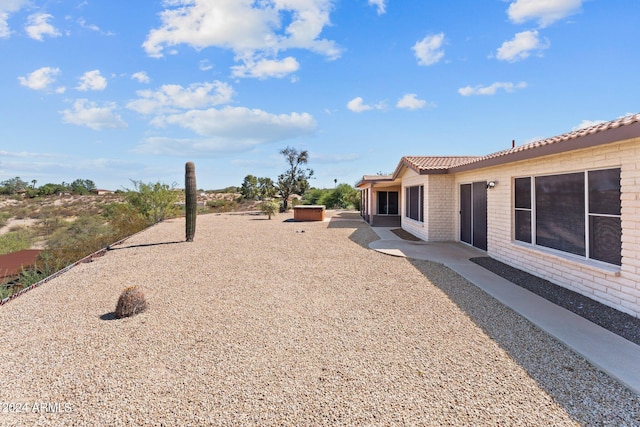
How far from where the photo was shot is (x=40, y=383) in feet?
11.3

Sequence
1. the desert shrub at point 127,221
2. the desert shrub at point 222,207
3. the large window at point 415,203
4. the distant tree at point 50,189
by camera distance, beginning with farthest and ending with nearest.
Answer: the distant tree at point 50,189 < the desert shrub at point 222,207 < the desert shrub at point 127,221 < the large window at point 415,203

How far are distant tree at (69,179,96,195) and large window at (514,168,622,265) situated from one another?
66993 millimetres

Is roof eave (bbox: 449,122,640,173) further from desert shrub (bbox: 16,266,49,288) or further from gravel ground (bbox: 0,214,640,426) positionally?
desert shrub (bbox: 16,266,49,288)

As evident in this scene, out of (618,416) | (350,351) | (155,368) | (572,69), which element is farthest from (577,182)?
(155,368)

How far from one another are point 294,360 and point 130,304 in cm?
354

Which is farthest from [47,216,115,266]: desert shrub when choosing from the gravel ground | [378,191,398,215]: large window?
[378,191,398,215]: large window

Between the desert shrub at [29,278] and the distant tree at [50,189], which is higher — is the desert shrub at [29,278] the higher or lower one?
the lower one

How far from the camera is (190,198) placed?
46.3 feet

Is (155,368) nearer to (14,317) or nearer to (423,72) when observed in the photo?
(14,317)

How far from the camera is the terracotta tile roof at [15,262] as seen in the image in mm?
9672

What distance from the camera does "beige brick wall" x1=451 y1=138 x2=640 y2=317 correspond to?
500 cm

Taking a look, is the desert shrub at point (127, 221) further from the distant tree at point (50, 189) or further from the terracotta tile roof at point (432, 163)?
the distant tree at point (50, 189)

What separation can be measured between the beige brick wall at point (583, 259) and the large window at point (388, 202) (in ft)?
→ 52.5

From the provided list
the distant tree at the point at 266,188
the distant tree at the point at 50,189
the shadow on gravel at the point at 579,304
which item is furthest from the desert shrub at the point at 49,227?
the distant tree at the point at 50,189
